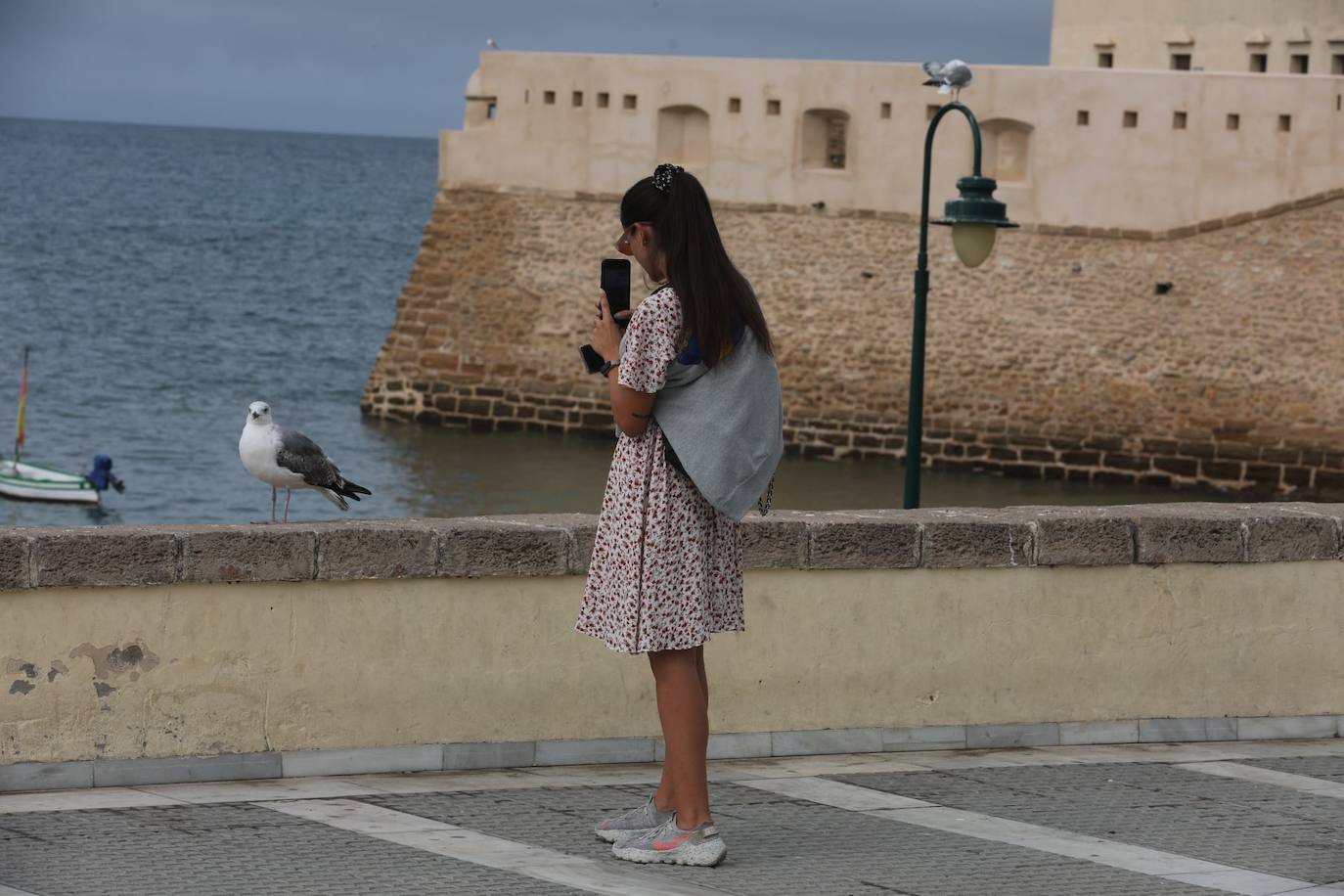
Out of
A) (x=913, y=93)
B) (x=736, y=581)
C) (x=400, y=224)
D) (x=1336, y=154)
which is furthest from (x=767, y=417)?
(x=400, y=224)

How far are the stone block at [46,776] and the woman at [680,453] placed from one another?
58.7 inches

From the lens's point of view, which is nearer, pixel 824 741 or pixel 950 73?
pixel 824 741

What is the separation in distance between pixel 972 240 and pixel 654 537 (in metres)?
11.6

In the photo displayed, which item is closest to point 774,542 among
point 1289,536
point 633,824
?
point 633,824

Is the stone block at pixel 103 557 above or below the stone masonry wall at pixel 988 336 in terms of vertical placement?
below

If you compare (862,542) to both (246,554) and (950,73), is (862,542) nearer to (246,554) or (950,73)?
(246,554)

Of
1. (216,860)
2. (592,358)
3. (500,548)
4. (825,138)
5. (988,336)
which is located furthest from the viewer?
(825,138)

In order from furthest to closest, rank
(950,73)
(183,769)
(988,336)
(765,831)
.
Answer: (988,336)
(950,73)
(183,769)
(765,831)

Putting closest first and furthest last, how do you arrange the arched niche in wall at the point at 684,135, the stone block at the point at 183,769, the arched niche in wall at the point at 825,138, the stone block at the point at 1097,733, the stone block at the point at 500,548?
1. the stone block at the point at 183,769
2. the stone block at the point at 500,548
3. the stone block at the point at 1097,733
4. the arched niche in wall at the point at 825,138
5. the arched niche in wall at the point at 684,135

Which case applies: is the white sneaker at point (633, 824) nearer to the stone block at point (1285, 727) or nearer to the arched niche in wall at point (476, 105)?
the stone block at point (1285, 727)

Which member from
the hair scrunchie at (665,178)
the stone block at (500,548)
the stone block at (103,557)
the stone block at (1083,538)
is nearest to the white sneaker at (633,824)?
the stone block at (500,548)

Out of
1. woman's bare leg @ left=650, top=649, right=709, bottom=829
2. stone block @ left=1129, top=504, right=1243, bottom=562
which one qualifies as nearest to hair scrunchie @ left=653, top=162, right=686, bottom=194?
woman's bare leg @ left=650, top=649, right=709, bottom=829

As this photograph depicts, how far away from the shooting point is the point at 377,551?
21.3ft

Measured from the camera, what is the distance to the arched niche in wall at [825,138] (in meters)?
38.1
